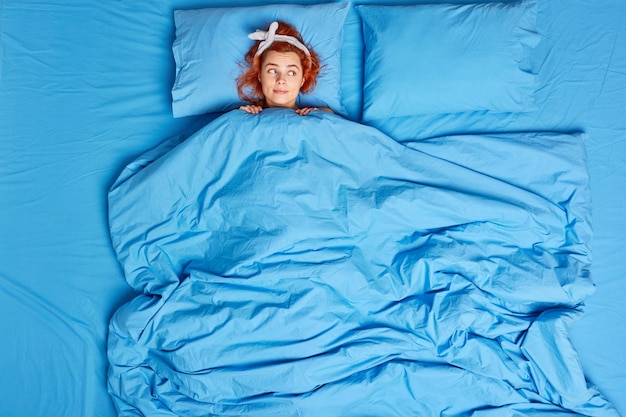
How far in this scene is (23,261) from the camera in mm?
1787

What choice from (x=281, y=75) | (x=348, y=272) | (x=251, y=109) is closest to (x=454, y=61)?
(x=281, y=75)

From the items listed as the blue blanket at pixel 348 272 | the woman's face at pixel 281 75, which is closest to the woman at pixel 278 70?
the woman's face at pixel 281 75

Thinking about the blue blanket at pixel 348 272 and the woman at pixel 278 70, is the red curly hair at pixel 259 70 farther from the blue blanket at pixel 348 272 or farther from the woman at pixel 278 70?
the blue blanket at pixel 348 272

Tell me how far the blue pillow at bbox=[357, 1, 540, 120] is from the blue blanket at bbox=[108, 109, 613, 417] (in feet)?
0.48

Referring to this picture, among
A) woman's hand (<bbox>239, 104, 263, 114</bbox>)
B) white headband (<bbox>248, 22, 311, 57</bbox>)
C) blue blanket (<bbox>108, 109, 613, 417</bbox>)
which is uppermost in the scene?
white headband (<bbox>248, 22, 311, 57</bbox>)

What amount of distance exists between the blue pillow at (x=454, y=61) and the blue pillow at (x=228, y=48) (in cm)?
15

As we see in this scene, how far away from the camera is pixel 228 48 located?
191cm

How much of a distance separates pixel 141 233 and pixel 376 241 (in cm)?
68

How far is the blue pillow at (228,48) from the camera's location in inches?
75.1

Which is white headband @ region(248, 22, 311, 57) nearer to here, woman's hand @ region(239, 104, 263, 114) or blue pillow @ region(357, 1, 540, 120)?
woman's hand @ region(239, 104, 263, 114)

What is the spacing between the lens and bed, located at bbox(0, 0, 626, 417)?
1.56 meters

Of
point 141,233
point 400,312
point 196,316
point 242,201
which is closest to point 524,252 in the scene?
point 400,312

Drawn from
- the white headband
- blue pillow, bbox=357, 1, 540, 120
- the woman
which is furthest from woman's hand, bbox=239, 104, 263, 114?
blue pillow, bbox=357, 1, 540, 120

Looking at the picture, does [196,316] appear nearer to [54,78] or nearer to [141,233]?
[141,233]
